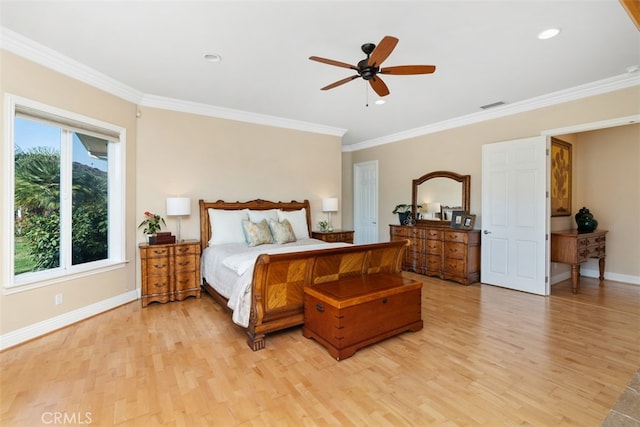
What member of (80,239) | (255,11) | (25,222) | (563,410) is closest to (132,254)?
(80,239)

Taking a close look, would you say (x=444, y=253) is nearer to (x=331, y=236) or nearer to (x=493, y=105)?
(x=331, y=236)

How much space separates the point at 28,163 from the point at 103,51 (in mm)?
1341

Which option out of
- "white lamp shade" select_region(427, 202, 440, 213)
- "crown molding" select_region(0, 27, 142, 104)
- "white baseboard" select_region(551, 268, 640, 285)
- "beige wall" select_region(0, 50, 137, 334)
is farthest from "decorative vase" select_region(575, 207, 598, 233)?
"crown molding" select_region(0, 27, 142, 104)

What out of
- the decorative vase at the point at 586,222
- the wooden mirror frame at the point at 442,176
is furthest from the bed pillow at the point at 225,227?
the decorative vase at the point at 586,222

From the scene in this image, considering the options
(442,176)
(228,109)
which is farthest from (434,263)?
(228,109)

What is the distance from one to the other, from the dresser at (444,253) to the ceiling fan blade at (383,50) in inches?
133

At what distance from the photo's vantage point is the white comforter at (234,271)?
9.36 feet

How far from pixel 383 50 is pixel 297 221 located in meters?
3.28

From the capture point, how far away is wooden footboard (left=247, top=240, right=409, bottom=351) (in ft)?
8.97

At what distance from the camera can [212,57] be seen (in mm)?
3125

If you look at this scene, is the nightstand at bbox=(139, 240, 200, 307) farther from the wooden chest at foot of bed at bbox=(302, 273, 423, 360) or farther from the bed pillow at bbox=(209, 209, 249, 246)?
the wooden chest at foot of bed at bbox=(302, 273, 423, 360)

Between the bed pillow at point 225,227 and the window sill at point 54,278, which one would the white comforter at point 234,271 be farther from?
the window sill at point 54,278

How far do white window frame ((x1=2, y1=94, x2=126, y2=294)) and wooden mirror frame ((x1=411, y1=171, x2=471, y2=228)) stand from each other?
4.93 m

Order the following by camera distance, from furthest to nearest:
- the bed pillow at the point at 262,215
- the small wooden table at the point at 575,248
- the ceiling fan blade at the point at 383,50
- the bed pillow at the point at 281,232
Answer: the bed pillow at the point at 262,215 < the bed pillow at the point at 281,232 < the small wooden table at the point at 575,248 < the ceiling fan blade at the point at 383,50
